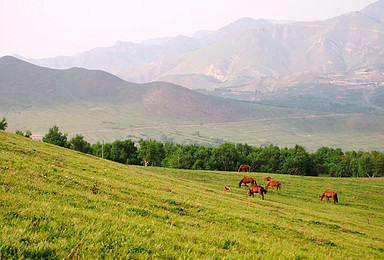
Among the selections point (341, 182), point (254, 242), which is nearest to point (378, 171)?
point (341, 182)

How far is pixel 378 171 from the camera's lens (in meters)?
89.8

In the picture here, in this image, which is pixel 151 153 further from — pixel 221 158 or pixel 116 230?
pixel 116 230

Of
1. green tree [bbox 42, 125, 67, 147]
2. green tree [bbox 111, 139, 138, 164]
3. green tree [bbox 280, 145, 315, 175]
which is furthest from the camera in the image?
green tree [bbox 280, 145, 315, 175]

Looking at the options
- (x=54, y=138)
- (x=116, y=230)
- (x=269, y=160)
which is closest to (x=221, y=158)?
(x=269, y=160)

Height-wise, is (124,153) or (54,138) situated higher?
(54,138)

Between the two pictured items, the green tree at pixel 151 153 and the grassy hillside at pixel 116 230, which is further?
the green tree at pixel 151 153

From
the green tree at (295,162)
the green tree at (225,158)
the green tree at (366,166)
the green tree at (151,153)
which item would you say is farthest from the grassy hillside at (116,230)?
the green tree at (366,166)

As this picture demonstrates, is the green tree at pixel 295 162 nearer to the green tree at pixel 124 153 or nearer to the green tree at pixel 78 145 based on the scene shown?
the green tree at pixel 124 153

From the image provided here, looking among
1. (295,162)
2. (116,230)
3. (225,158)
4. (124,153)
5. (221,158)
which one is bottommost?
(124,153)

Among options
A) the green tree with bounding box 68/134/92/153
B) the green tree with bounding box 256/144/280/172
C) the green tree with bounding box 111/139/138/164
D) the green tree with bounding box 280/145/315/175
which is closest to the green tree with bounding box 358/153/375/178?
the green tree with bounding box 280/145/315/175

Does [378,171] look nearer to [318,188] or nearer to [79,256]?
[318,188]

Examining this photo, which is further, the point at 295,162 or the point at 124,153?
the point at 124,153

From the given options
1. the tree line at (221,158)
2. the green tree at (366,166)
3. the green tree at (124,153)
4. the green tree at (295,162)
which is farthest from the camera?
the green tree at (366,166)

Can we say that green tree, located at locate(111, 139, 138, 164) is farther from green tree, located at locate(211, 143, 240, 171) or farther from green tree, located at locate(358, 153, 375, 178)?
green tree, located at locate(358, 153, 375, 178)
